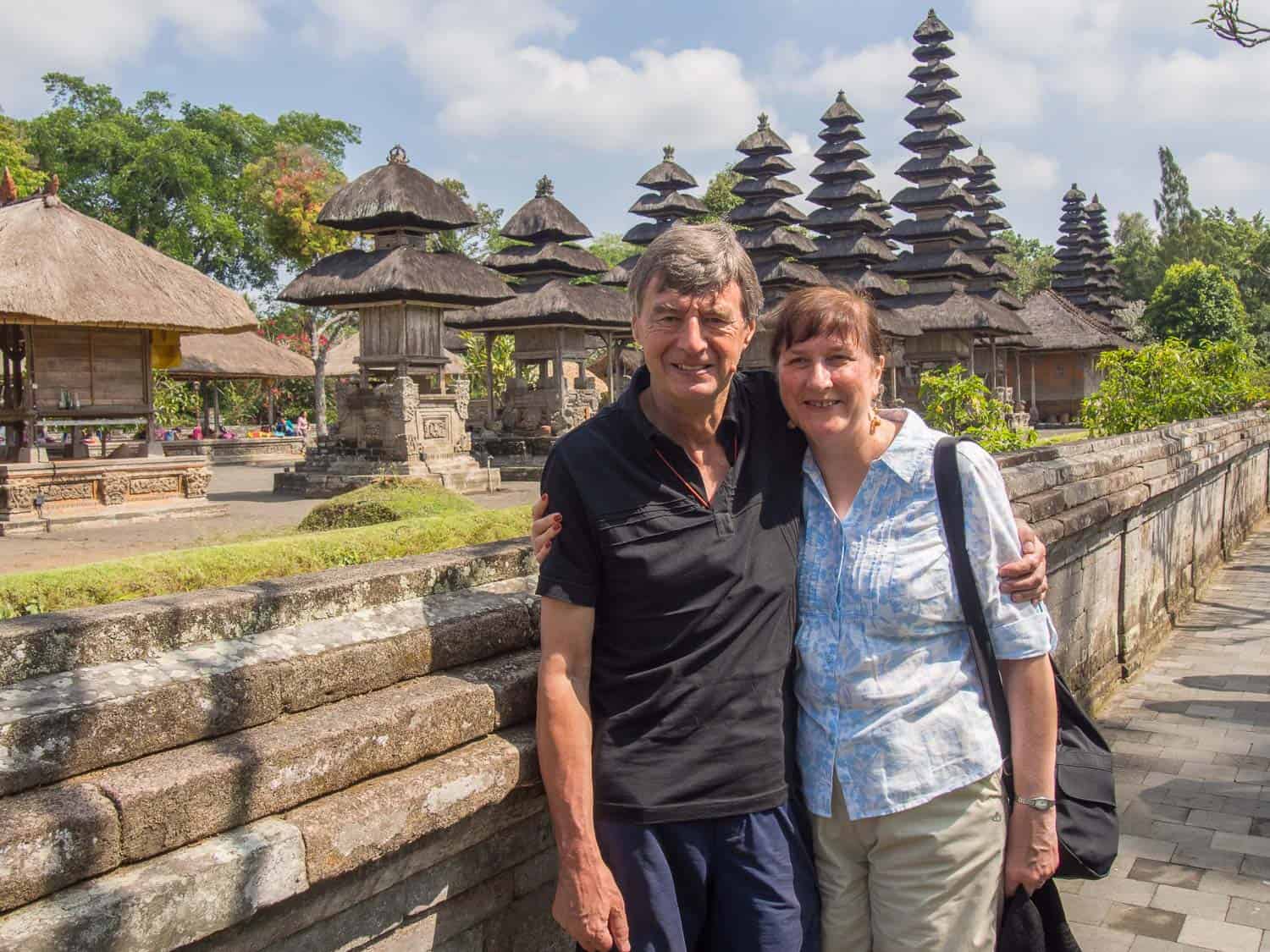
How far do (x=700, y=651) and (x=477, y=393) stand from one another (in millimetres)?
35562

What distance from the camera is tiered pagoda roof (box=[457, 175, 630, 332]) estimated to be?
86.7 feet

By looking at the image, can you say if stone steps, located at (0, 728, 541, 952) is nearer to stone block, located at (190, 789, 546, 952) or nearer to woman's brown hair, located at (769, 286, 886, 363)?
stone block, located at (190, 789, 546, 952)

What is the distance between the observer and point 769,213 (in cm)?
3338

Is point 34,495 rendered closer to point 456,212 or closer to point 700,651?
point 456,212

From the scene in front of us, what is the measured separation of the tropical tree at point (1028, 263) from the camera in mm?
66750

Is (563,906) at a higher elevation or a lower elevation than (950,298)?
lower

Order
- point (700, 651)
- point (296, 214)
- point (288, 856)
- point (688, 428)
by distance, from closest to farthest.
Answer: point (288, 856), point (700, 651), point (688, 428), point (296, 214)

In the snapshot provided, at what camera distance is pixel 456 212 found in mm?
20844

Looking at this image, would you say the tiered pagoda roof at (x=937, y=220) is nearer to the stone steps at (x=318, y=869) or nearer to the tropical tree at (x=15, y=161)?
the tropical tree at (x=15, y=161)

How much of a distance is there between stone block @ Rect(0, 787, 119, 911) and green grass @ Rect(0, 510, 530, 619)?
3604mm

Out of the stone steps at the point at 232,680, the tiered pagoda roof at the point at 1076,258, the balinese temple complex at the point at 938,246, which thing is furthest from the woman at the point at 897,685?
the tiered pagoda roof at the point at 1076,258

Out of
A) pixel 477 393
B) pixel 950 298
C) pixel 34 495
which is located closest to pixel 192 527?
pixel 34 495

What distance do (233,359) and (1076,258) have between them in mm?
42560

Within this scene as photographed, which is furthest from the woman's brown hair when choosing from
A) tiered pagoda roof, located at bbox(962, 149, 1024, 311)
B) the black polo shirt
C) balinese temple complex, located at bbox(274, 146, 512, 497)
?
tiered pagoda roof, located at bbox(962, 149, 1024, 311)
